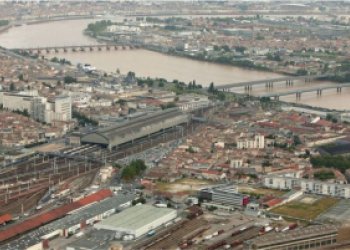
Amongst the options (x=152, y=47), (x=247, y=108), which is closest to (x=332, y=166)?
(x=247, y=108)

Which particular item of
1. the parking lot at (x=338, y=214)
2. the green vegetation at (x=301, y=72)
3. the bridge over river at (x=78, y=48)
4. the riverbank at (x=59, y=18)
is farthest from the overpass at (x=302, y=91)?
the riverbank at (x=59, y=18)

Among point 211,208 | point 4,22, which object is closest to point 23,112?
point 211,208

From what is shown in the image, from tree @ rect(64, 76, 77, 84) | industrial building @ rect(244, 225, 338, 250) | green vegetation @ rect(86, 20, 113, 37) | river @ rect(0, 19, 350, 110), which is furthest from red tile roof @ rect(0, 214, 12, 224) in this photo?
green vegetation @ rect(86, 20, 113, 37)

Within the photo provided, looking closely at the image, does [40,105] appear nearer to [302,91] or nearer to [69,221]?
[302,91]

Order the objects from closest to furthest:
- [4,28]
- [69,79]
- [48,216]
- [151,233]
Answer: [151,233], [48,216], [69,79], [4,28]

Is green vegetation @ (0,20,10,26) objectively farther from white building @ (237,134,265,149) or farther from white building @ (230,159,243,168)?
white building @ (230,159,243,168)

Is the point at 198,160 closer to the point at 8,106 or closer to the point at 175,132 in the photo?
the point at 175,132

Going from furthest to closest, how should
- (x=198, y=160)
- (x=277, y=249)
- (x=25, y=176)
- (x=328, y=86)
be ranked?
(x=328, y=86), (x=198, y=160), (x=25, y=176), (x=277, y=249)
